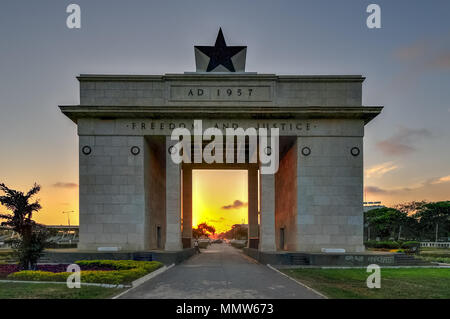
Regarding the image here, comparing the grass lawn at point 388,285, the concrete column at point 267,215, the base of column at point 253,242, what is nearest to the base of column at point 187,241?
the base of column at point 253,242

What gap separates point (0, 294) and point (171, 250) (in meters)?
18.2

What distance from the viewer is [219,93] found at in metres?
33.0

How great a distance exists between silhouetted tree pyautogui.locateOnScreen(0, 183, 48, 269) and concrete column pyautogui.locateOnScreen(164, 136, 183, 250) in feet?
41.6

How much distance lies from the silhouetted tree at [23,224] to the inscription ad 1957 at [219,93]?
1584cm

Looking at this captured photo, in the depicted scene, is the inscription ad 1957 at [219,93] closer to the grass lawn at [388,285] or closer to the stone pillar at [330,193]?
the stone pillar at [330,193]

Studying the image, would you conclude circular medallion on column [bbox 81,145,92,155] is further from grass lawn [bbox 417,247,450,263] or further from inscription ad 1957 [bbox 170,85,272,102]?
grass lawn [bbox 417,247,450,263]

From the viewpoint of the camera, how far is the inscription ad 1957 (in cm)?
3291

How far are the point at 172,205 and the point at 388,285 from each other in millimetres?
19641

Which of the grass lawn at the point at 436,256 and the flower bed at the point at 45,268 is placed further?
the grass lawn at the point at 436,256

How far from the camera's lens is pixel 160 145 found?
3688 cm

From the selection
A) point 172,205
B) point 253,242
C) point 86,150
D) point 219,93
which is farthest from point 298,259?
point 86,150

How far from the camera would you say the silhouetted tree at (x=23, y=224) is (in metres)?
20.1
